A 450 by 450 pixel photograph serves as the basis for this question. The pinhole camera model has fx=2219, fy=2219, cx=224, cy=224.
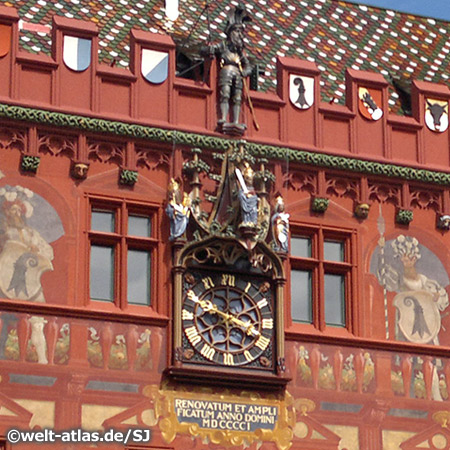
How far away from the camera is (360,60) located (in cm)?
4284

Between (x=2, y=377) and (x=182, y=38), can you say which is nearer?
(x=2, y=377)

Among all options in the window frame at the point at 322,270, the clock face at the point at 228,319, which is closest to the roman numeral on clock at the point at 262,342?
the clock face at the point at 228,319

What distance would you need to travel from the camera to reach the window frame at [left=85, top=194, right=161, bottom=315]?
36156 millimetres

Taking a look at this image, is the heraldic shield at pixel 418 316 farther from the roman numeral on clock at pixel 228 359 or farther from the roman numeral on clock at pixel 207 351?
the roman numeral on clock at pixel 207 351

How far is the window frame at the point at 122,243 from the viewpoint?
119ft

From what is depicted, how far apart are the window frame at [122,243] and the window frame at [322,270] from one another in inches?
95.1

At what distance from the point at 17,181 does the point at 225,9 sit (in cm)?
791

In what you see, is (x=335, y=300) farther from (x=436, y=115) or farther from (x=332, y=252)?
(x=436, y=115)

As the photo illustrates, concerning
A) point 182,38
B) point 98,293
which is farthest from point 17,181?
point 182,38

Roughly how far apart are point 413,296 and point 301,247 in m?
2.13

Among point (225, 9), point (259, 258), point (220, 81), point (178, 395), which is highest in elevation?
point (225, 9)

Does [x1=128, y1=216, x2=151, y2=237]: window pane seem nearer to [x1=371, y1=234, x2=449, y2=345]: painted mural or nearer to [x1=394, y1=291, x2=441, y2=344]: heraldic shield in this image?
[x1=371, y1=234, x2=449, y2=345]: painted mural

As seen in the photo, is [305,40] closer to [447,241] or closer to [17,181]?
[447,241]

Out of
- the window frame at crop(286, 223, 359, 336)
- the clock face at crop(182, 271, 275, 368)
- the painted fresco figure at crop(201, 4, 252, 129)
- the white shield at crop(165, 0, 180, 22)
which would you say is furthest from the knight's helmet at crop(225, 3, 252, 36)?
the clock face at crop(182, 271, 275, 368)
